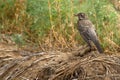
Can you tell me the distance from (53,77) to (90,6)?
3.94 m

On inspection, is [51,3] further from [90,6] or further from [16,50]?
[16,50]

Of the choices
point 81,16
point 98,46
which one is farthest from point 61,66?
point 81,16

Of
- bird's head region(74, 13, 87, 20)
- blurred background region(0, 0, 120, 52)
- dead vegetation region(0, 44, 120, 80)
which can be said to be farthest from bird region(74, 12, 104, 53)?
dead vegetation region(0, 44, 120, 80)

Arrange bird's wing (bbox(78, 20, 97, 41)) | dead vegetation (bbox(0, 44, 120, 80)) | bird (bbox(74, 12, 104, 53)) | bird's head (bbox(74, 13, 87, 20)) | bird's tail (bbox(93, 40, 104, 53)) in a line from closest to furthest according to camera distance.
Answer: dead vegetation (bbox(0, 44, 120, 80)) < bird's tail (bbox(93, 40, 104, 53)) < bird (bbox(74, 12, 104, 53)) < bird's wing (bbox(78, 20, 97, 41)) < bird's head (bbox(74, 13, 87, 20))

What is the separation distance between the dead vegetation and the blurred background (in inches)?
67.9

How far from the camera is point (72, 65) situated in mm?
6332

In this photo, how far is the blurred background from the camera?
9055mm

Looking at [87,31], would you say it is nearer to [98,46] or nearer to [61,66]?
[98,46]

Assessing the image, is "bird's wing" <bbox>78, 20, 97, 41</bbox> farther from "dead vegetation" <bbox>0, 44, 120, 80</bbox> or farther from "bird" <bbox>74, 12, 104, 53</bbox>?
"dead vegetation" <bbox>0, 44, 120, 80</bbox>

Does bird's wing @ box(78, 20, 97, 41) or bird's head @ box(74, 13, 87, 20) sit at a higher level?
bird's head @ box(74, 13, 87, 20)

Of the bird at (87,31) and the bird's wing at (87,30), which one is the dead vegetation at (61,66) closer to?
the bird at (87,31)

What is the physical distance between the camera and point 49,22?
30.7ft

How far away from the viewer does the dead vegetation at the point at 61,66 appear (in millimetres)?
6277

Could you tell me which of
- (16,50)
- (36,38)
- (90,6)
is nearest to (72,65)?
(16,50)
